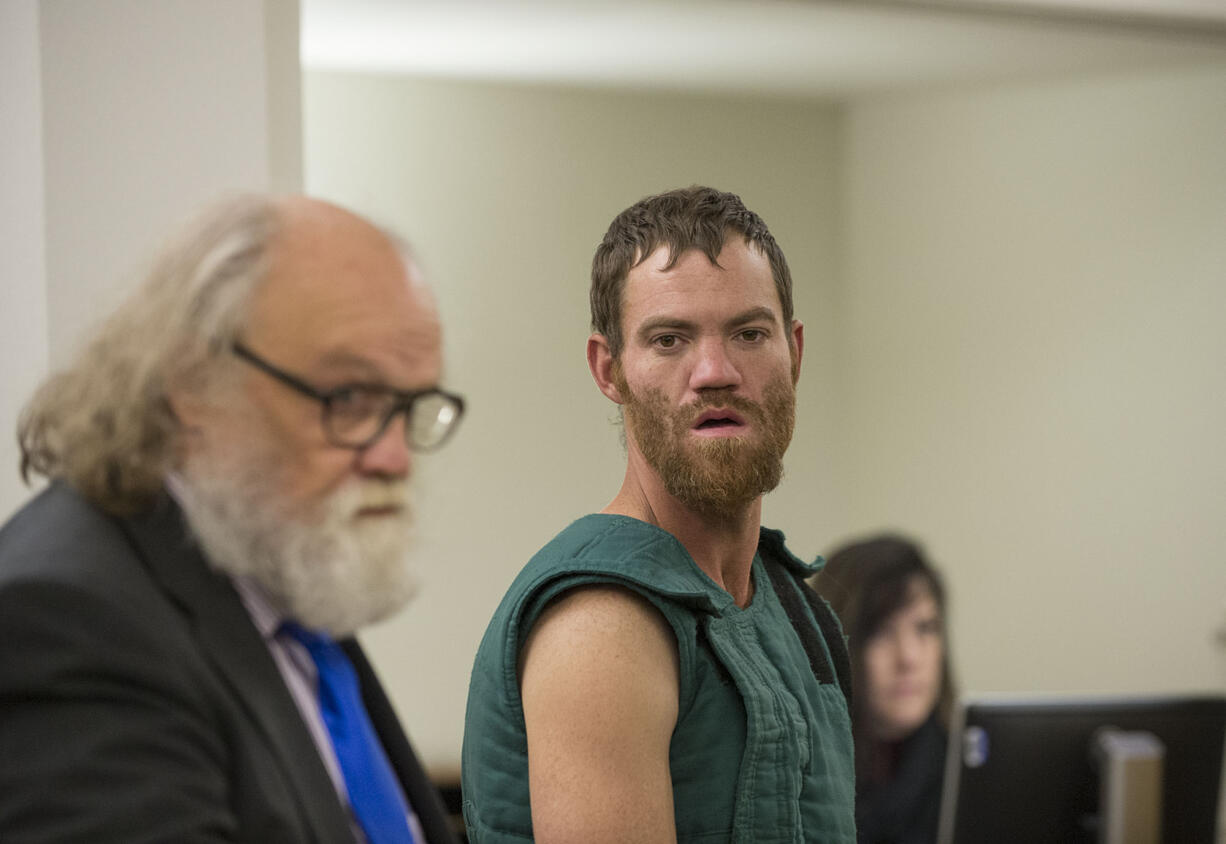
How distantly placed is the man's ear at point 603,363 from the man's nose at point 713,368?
0.37 feet

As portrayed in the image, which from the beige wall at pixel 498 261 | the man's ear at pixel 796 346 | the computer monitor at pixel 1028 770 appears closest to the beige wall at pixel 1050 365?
the beige wall at pixel 498 261

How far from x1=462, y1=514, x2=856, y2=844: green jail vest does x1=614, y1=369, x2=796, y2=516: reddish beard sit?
0.18 ft

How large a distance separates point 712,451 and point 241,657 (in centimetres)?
58

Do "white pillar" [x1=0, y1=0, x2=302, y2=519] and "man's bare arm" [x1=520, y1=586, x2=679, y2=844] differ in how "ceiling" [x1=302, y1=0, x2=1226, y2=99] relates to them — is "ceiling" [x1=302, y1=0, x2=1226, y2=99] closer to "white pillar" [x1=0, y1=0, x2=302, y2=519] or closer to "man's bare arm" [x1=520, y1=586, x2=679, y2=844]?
"white pillar" [x1=0, y1=0, x2=302, y2=519]

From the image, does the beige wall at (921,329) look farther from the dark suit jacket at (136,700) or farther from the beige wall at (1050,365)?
the dark suit jacket at (136,700)

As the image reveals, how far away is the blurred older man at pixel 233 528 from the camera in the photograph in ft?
2.52

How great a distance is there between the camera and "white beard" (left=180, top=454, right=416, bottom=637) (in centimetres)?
88

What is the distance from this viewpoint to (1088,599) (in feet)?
14.1

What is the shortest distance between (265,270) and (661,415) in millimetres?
521

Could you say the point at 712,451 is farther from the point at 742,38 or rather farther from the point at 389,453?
the point at 742,38

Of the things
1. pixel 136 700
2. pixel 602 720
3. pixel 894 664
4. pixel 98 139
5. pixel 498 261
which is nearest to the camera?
pixel 136 700

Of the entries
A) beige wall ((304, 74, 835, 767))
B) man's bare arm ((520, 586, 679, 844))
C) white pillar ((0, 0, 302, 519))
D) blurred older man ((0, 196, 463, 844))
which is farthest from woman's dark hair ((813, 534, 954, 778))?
blurred older man ((0, 196, 463, 844))

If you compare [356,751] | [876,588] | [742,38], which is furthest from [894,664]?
[356,751]

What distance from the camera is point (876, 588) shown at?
9.37ft
